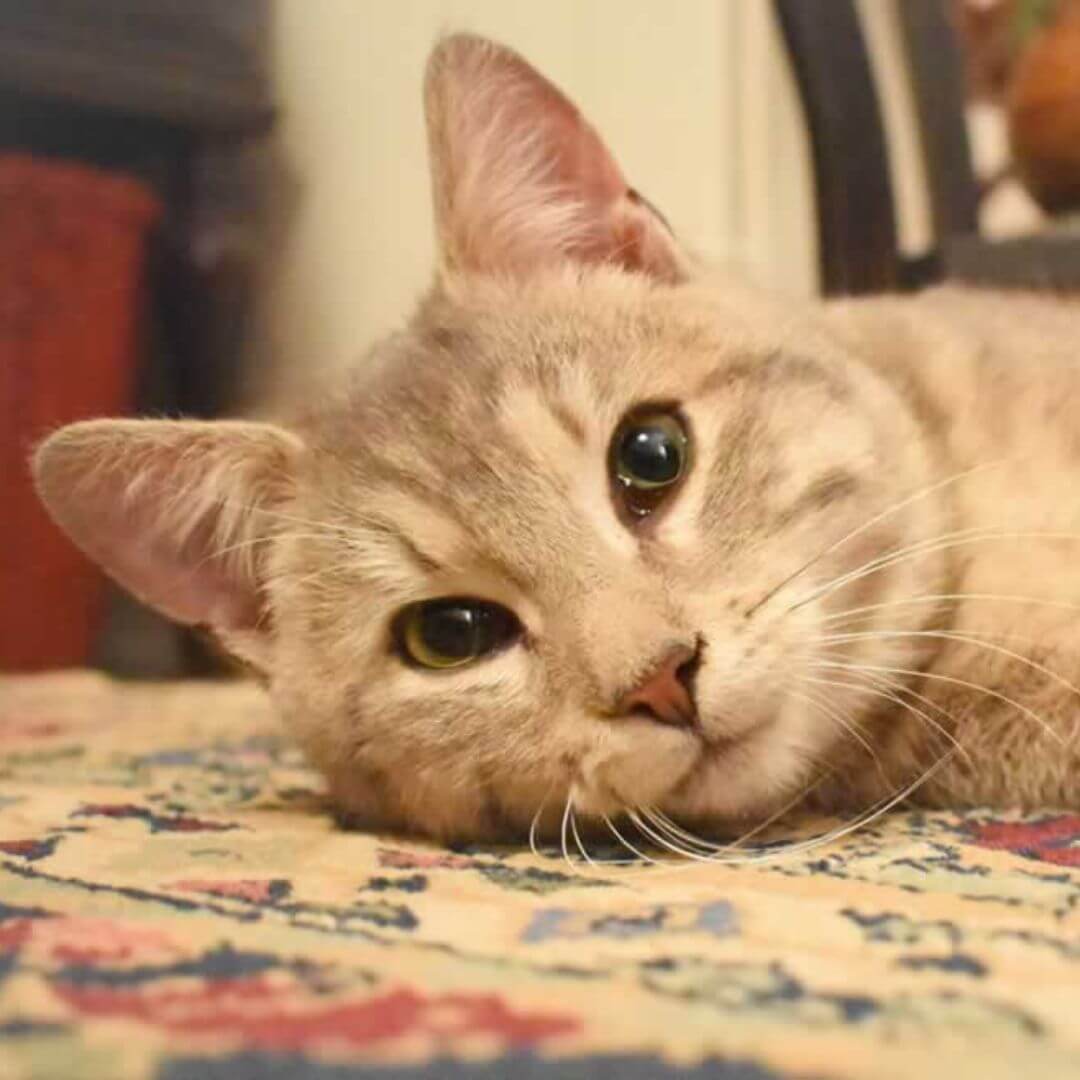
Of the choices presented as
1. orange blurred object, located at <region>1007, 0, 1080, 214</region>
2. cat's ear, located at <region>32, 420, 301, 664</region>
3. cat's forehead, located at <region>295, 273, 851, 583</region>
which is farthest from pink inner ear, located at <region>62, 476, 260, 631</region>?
orange blurred object, located at <region>1007, 0, 1080, 214</region>

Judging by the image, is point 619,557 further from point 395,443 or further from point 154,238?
point 154,238

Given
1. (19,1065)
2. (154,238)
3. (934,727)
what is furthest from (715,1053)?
(154,238)

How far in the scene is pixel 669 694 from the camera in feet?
2.38

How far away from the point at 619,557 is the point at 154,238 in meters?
1.88

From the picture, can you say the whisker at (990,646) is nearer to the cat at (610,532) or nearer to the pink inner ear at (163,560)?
the cat at (610,532)

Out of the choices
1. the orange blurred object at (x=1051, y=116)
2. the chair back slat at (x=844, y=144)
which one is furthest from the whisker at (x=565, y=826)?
the orange blurred object at (x=1051, y=116)

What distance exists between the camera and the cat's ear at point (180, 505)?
0.92 m

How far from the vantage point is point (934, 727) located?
90cm

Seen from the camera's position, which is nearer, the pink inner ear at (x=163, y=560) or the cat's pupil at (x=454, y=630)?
the cat's pupil at (x=454, y=630)

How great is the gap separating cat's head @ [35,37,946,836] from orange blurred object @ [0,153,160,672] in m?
1.28

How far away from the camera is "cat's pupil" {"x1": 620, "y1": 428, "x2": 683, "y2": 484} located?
84 centimetres

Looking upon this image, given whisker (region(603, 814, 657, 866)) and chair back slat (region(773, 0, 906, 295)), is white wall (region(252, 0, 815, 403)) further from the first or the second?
whisker (region(603, 814, 657, 866))

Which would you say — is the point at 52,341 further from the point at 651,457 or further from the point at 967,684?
the point at 967,684

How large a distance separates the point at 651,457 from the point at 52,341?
1642 millimetres
